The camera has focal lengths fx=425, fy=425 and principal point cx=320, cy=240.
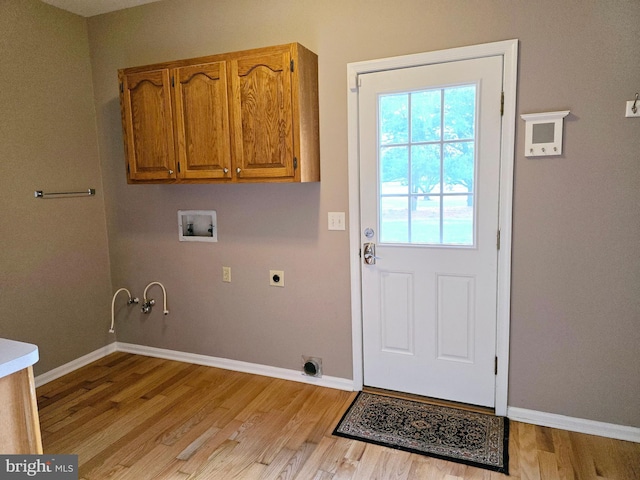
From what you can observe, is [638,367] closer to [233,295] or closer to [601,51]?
[601,51]

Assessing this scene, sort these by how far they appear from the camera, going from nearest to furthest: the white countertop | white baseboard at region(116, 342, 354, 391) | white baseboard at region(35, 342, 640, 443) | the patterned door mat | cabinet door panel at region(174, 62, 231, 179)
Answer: the white countertop < the patterned door mat < white baseboard at region(35, 342, 640, 443) < cabinet door panel at region(174, 62, 231, 179) < white baseboard at region(116, 342, 354, 391)

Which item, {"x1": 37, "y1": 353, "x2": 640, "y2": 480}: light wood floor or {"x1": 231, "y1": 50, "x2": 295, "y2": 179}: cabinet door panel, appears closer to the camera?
{"x1": 37, "y1": 353, "x2": 640, "y2": 480}: light wood floor

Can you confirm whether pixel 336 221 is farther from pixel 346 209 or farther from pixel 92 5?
pixel 92 5

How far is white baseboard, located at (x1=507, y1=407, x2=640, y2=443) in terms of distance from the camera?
2219 mm

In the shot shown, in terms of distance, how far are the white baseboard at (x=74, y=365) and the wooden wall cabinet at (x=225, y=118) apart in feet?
5.00

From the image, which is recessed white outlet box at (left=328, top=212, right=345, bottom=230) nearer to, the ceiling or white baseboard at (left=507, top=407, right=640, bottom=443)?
white baseboard at (left=507, top=407, right=640, bottom=443)

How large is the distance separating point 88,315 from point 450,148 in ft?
9.63

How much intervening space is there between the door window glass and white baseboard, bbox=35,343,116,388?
253cm

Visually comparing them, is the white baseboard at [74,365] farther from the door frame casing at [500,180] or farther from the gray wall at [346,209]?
the door frame casing at [500,180]

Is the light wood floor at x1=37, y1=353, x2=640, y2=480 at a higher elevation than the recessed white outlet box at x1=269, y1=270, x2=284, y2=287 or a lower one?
lower

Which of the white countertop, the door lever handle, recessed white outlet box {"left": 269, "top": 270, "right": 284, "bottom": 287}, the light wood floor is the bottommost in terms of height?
the light wood floor

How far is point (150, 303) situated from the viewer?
133 inches

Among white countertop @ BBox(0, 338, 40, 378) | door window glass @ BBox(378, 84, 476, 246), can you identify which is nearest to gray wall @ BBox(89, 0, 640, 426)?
door window glass @ BBox(378, 84, 476, 246)

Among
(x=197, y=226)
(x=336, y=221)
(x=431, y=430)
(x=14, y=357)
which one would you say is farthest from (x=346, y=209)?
(x=14, y=357)
